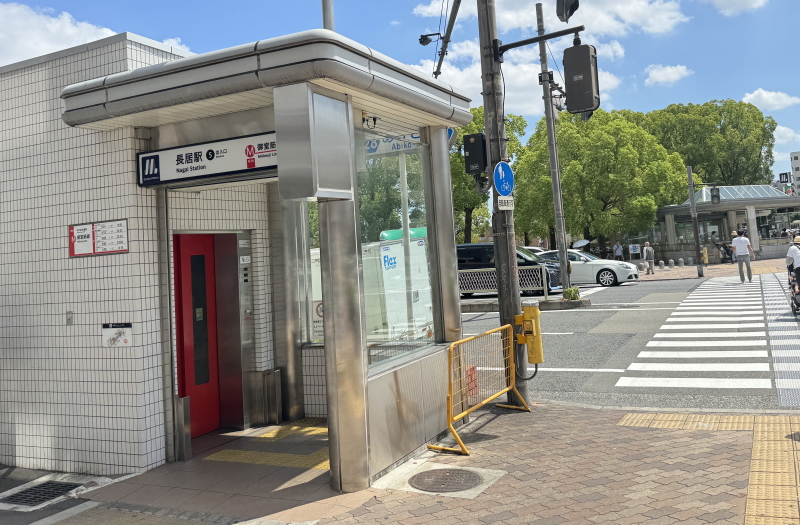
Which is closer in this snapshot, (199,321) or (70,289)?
(70,289)

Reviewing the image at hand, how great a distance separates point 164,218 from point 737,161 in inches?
2450

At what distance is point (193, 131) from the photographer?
19.1ft

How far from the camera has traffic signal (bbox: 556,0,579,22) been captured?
288 inches

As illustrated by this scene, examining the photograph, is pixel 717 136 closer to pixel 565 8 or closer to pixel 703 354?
pixel 703 354

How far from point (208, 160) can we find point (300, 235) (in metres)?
1.92

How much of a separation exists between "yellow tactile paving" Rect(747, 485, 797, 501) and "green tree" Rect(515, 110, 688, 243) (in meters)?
33.1

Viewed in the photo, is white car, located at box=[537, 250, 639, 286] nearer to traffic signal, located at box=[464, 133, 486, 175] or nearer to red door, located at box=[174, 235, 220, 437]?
traffic signal, located at box=[464, 133, 486, 175]

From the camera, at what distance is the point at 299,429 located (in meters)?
7.02

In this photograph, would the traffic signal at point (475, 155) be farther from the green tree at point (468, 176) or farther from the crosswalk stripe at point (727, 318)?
the green tree at point (468, 176)

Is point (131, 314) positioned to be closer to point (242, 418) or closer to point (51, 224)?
point (51, 224)

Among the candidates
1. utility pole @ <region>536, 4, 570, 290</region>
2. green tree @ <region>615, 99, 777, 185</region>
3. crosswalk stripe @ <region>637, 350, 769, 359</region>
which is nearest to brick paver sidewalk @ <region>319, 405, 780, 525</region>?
crosswalk stripe @ <region>637, 350, 769, 359</region>

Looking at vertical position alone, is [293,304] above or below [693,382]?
above

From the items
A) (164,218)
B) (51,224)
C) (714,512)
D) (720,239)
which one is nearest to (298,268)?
(164,218)

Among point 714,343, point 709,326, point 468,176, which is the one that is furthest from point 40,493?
point 468,176
